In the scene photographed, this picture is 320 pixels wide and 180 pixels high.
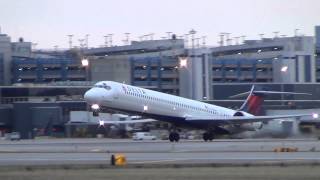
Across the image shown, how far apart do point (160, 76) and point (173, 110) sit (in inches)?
2906

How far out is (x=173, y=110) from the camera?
3305 inches

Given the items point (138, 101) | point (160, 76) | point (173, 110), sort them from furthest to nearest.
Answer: point (160, 76) < point (173, 110) < point (138, 101)

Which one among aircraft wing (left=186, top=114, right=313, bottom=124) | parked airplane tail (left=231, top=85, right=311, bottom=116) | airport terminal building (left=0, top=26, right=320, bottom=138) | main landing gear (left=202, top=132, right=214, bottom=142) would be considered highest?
airport terminal building (left=0, top=26, right=320, bottom=138)

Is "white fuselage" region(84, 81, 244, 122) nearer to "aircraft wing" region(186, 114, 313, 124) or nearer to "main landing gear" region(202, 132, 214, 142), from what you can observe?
"aircraft wing" region(186, 114, 313, 124)

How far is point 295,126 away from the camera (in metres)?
94.5

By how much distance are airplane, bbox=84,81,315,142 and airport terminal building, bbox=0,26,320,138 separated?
89.9ft

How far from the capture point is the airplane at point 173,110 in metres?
79.2

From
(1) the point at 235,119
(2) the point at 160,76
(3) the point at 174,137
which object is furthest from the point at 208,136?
(2) the point at 160,76

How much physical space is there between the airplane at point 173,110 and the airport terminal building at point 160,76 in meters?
27.4

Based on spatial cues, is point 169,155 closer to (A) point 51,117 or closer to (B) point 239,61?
(A) point 51,117

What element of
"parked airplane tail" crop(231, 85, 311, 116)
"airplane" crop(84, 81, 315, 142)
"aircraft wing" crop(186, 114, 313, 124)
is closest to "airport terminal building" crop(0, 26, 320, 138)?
"parked airplane tail" crop(231, 85, 311, 116)

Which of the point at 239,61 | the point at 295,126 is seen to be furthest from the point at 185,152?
the point at 239,61

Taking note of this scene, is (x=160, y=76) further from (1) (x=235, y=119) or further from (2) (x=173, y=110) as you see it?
(2) (x=173, y=110)

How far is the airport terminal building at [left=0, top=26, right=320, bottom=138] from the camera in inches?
4641
